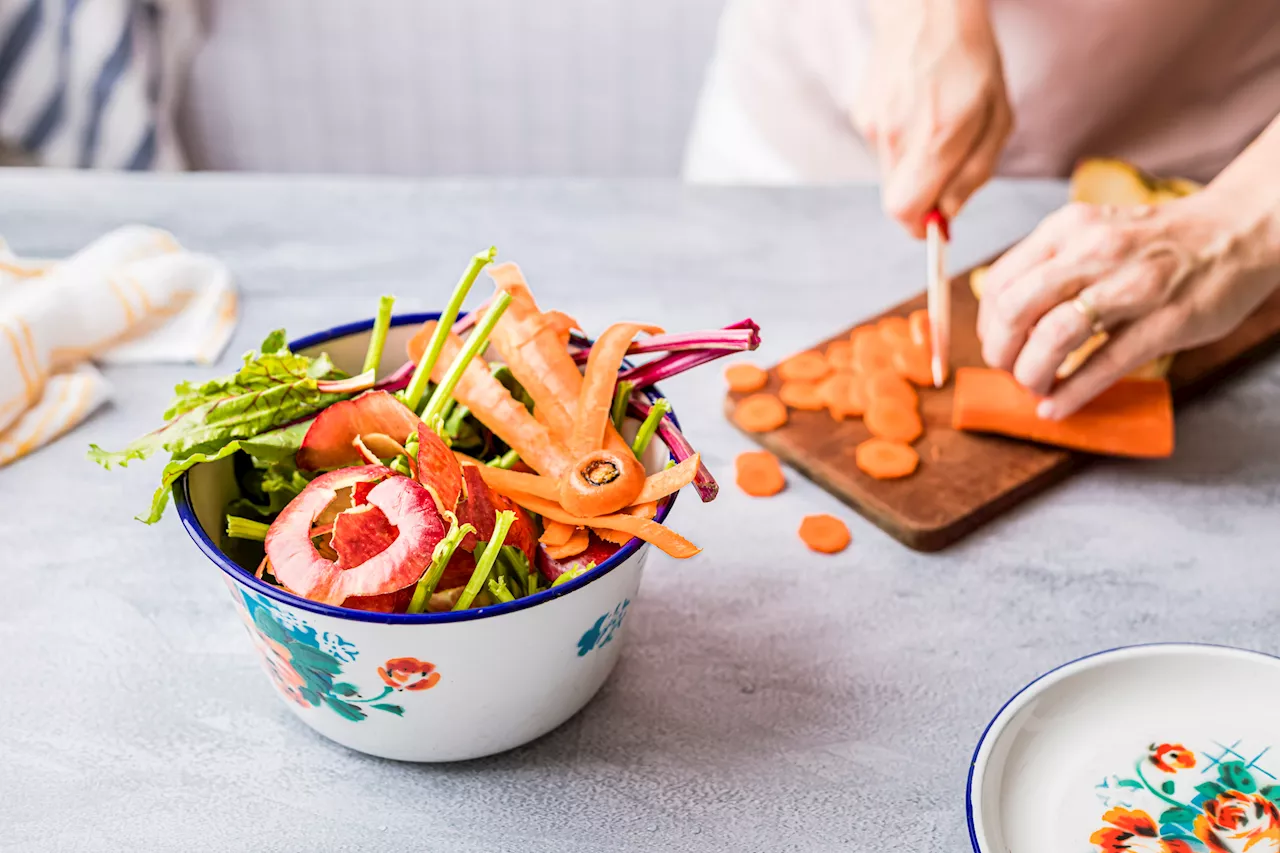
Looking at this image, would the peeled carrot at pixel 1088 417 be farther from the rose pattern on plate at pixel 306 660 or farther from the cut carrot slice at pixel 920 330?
the rose pattern on plate at pixel 306 660

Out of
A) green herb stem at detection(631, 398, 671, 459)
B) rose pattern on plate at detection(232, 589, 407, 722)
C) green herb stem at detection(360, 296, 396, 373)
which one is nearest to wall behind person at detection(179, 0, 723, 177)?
green herb stem at detection(360, 296, 396, 373)

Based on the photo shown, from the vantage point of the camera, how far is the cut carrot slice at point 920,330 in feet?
3.89

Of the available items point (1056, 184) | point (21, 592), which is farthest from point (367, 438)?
point (1056, 184)

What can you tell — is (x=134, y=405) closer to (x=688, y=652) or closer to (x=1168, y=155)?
(x=688, y=652)

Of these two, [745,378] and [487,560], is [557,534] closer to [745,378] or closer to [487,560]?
[487,560]

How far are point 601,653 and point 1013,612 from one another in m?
0.36

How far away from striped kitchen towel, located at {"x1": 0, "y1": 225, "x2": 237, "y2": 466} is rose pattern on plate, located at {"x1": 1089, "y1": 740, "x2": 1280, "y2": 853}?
917 millimetres

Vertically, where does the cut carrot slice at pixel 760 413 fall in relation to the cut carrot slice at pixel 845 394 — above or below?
above

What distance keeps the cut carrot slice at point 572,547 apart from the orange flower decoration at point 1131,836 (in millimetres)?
366

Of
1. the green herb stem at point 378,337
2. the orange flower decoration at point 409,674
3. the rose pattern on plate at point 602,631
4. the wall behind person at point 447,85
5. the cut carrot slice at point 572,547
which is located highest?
the green herb stem at point 378,337

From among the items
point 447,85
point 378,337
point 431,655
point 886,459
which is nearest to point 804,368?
point 886,459

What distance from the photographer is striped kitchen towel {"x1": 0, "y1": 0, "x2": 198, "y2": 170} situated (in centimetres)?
197

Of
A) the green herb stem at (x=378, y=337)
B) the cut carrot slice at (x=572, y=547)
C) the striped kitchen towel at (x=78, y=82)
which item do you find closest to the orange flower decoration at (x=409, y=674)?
the cut carrot slice at (x=572, y=547)

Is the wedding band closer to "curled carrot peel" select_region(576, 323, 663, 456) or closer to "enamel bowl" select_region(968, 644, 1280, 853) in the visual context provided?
"enamel bowl" select_region(968, 644, 1280, 853)
